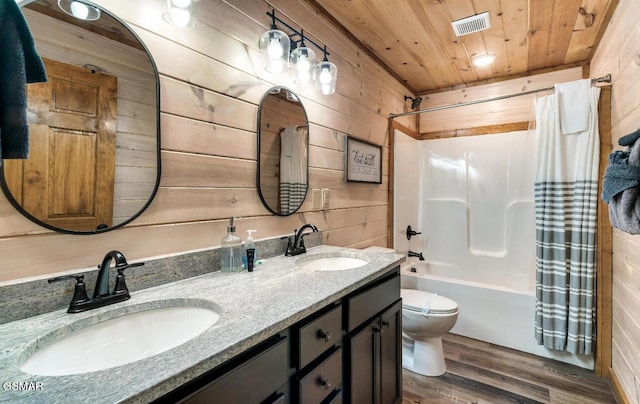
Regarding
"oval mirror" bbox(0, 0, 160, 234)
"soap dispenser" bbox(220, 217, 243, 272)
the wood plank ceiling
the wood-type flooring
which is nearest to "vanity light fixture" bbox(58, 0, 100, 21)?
"oval mirror" bbox(0, 0, 160, 234)

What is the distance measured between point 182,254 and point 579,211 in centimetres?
249

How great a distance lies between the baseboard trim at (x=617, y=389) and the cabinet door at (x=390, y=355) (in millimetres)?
1274

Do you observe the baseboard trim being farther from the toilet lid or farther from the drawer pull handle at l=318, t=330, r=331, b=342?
the drawer pull handle at l=318, t=330, r=331, b=342

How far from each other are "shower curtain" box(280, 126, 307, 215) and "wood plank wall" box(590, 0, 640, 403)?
66.5 inches

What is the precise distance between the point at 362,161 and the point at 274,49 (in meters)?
1.16

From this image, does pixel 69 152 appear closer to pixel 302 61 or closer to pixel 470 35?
pixel 302 61

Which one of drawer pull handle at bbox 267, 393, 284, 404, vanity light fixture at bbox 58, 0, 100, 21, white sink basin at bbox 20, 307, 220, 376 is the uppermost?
vanity light fixture at bbox 58, 0, 100, 21

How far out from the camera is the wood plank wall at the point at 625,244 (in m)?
1.49

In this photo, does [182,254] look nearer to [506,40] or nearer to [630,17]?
[630,17]

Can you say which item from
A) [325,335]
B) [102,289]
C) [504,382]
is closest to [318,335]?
[325,335]

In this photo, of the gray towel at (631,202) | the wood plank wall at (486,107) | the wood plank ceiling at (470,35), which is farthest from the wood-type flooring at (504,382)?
the wood plank ceiling at (470,35)

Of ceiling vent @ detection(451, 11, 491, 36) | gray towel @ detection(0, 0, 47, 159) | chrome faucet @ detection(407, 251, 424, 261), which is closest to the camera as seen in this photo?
gray towel @ detection(0, 0, 47, 159)

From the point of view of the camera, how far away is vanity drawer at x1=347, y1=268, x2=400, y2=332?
3.73 feet

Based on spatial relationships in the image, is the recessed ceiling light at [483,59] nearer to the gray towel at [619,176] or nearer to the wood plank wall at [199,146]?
the wood plank wall at [199,146]
